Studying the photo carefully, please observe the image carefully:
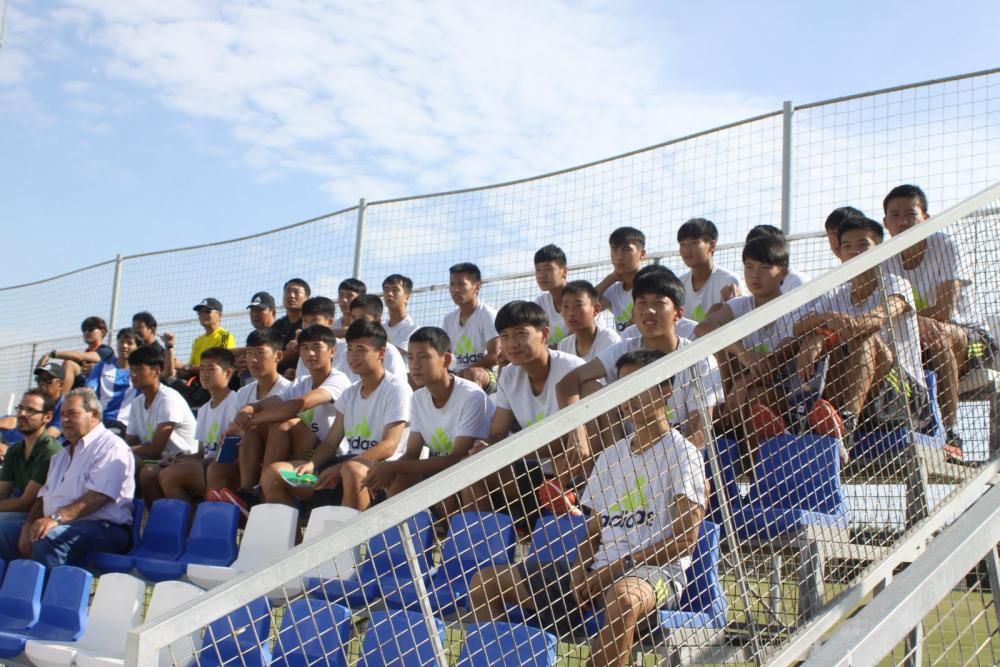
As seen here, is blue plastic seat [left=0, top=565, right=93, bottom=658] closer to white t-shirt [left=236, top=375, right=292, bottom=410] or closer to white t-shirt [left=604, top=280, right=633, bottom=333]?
white t-shirt [left=236, top=375, right=292, bottom=410]

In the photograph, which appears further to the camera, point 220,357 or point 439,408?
point 220,357

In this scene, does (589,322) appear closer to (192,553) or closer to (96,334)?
(192,553)

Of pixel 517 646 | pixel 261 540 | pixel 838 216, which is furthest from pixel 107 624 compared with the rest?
pixel 838 216

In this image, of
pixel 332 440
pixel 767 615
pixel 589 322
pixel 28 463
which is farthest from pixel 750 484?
pixel 28 463

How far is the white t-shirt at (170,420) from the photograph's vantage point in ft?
24.5

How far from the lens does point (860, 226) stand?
202 inches

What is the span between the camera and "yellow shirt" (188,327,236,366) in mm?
9797

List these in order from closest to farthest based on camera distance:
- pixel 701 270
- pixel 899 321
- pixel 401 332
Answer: pixel 899 321, pixel 701 270, pixel 401 332

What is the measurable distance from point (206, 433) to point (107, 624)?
7.83ft

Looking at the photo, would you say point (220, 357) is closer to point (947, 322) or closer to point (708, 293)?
point (708, 293)

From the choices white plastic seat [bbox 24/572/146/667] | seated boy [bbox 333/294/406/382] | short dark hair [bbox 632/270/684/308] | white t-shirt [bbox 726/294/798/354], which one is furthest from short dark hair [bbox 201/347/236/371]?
white t-shirt [bbox 726/294/798/354]

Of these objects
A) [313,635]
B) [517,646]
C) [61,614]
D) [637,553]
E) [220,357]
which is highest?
[220,357]

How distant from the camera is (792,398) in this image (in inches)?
148

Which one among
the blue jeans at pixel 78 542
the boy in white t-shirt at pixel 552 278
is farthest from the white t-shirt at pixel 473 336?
the blue jeans at pixel 78 542
